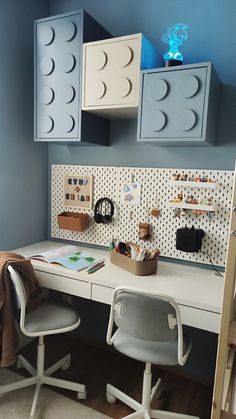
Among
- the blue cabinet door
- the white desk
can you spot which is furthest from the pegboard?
the blue cabinet door

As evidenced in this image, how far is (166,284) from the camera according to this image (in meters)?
1.64

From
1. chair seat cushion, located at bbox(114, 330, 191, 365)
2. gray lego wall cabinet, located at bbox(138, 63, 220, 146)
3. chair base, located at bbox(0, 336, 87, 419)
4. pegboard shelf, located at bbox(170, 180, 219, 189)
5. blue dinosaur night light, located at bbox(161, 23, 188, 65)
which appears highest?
blue dinosaur night light, located at bbox(161, 23, 188, 65)

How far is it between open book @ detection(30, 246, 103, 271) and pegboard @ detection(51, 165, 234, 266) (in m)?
0.28

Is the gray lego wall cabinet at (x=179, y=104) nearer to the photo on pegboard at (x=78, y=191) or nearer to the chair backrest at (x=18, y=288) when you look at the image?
the photo on pegboard at (x=78, y=191)

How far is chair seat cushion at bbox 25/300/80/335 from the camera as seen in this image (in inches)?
66.4

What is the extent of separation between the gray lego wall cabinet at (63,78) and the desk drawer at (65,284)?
861 mm

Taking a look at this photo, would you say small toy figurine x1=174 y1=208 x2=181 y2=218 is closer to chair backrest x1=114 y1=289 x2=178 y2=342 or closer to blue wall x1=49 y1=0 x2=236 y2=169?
blue wall x1=49 y1=0 x2=236 y2=169

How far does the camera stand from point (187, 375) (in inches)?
81.7

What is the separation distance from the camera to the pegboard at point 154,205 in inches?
73.4

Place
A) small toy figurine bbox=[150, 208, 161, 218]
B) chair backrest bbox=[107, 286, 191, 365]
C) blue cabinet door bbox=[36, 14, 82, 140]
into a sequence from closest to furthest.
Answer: chair backrest bbox=[107, 286, 191, 365] → blue cabinet door bbox=[36, 14, 82, 140] → small toy figurine bbox=[150, 208, 161, 218]

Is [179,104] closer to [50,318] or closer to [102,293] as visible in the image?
[102,293]

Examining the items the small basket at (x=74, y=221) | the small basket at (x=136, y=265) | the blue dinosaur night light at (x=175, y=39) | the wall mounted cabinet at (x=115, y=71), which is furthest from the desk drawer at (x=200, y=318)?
the blue dinosaur night light at (x=175, y=39)

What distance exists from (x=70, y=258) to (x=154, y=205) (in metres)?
0.66

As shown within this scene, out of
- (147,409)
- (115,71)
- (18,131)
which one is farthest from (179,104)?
(147,409)
